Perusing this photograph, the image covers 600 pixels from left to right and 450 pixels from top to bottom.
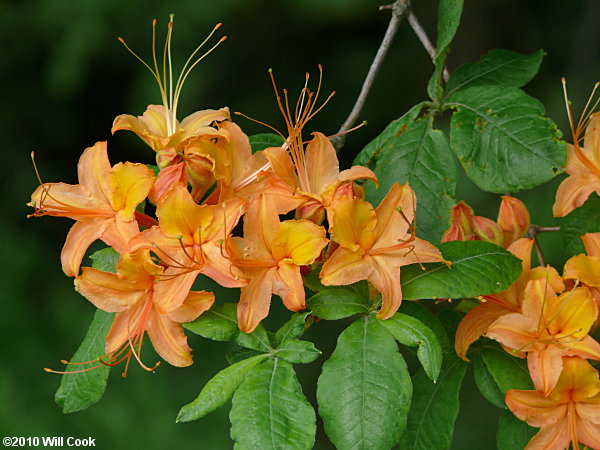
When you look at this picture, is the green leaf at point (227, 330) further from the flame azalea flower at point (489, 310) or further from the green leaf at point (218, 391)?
the flame azalea flower at point (489, 310)

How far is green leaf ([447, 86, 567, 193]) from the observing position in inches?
51.0

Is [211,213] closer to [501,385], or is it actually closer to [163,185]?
[163,185]

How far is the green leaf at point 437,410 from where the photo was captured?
1.27m

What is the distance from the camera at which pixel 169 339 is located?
1.13 meters

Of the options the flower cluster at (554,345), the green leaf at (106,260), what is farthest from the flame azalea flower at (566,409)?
the green leaf at (106,260)

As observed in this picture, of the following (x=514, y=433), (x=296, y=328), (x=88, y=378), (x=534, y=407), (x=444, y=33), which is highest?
(x=444, y=33)

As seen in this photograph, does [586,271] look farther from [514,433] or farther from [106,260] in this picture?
[106,260]

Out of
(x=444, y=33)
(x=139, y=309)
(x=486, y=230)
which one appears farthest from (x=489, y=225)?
(x=139, y=309)

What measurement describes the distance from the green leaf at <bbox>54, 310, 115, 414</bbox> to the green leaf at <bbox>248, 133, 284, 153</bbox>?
394 millimetres

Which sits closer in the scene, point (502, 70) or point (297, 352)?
point (297, 352)

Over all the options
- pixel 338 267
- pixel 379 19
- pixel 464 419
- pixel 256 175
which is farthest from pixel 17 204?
pixel 338 267

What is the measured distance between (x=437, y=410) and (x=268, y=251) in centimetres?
43

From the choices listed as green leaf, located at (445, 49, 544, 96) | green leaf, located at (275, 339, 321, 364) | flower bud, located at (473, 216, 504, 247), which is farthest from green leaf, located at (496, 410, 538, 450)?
green leaf, located at (445, 49, 544, 96)

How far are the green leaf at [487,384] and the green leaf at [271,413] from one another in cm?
39
